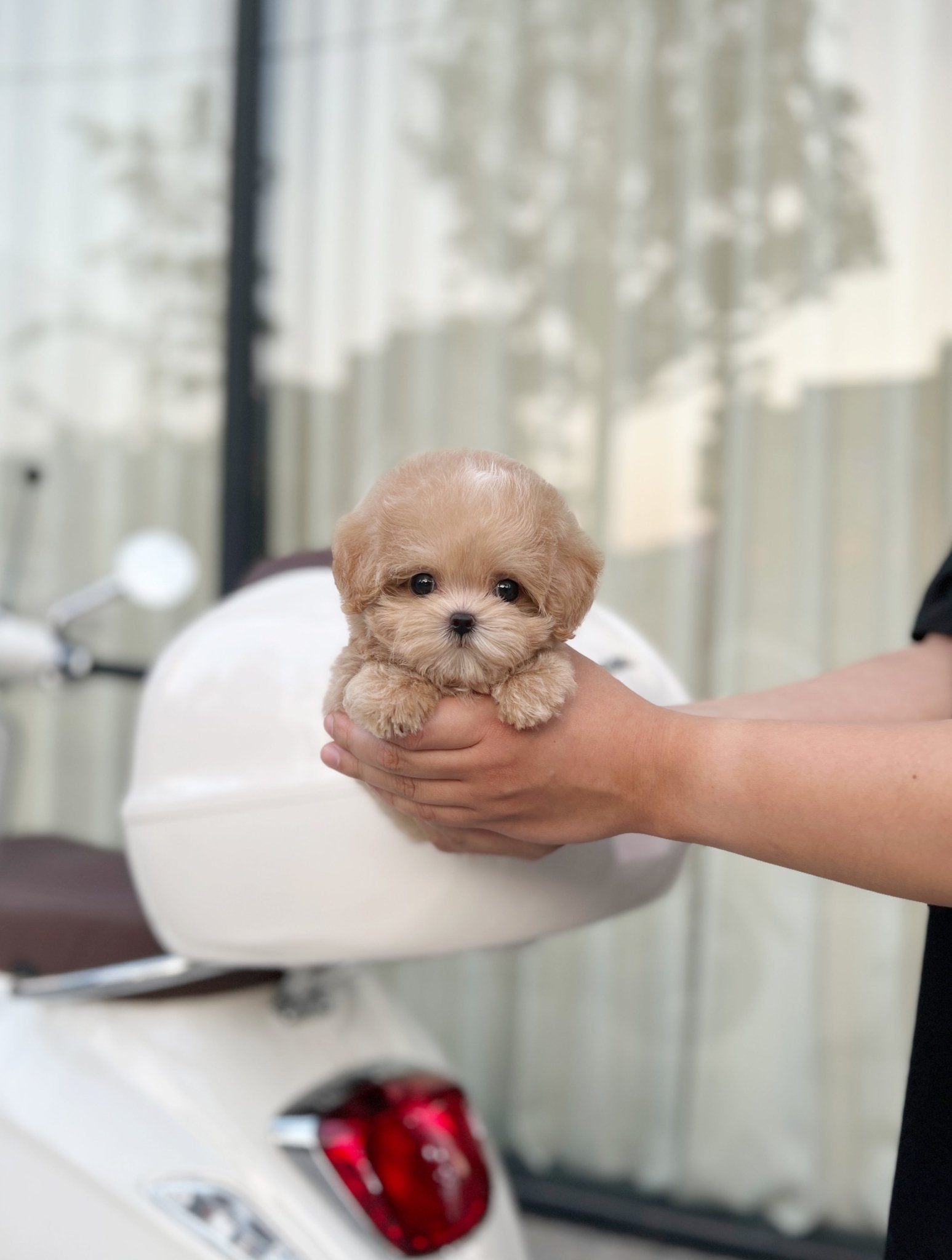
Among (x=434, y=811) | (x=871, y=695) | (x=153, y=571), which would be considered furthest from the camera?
(x=153, y=571)

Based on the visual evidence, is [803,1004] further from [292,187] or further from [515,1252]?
[292,187]

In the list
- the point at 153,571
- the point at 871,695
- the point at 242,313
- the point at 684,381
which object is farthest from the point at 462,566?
the point at 242,313

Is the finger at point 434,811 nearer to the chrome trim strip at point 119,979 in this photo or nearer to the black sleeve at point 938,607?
A: the chrome trim strip at point 119,979

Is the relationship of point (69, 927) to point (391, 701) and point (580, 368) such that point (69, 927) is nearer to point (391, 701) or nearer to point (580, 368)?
point (391, 701)

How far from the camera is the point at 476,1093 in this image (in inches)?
90.0

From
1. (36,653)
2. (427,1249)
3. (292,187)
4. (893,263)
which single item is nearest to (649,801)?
(427,1249)

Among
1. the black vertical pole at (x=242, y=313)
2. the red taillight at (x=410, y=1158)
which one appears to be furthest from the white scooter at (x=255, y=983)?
the black vertical pole at (x=242, y=313)

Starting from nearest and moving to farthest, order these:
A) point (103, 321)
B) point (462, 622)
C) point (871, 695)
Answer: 1. point (462, 622)
2. point (871, 695)
3. point (103, 321)

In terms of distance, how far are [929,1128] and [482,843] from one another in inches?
14.0

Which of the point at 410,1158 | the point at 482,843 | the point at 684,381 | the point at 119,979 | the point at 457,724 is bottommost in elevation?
the point at 410,1158

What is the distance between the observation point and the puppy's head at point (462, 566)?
1.88 ft

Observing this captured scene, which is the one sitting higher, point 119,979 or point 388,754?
point 388,754

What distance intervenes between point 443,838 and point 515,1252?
1.83ft

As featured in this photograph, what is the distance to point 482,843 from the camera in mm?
717
